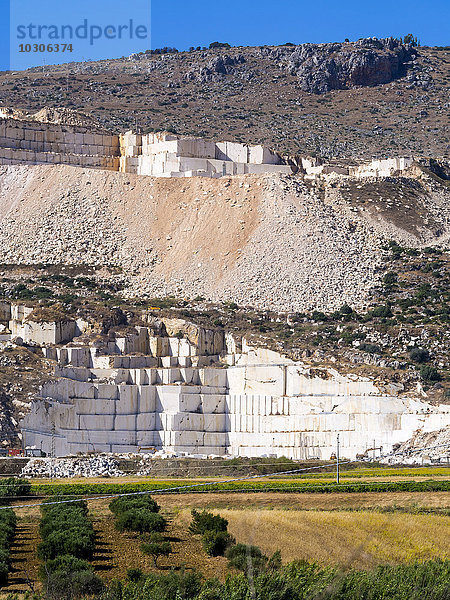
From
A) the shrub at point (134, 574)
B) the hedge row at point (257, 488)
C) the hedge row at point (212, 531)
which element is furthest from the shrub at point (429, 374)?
the shrub at point (134, 574)

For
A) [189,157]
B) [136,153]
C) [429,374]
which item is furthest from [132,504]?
[136,153]

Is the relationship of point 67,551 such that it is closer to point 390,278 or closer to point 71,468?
point 71,468

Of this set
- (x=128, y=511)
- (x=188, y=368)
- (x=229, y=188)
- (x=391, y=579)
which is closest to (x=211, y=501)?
(x=128, y=511)

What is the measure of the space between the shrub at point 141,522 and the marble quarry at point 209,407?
71.5 feet

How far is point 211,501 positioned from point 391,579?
55.1ft

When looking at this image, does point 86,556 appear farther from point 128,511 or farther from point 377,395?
point 377,395

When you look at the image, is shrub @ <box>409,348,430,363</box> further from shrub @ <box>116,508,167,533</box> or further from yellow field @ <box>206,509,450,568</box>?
shrub @ <box>116,508,167,533</box>

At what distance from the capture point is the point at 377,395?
64625mm

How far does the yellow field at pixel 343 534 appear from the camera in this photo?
33.0 meters

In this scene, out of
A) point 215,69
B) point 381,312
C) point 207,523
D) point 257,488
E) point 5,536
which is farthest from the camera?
point 215,69

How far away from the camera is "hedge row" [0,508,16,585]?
1246 inches

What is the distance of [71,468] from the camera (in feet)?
181

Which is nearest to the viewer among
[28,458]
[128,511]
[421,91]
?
[128,511]

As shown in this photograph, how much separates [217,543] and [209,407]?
3323cm
